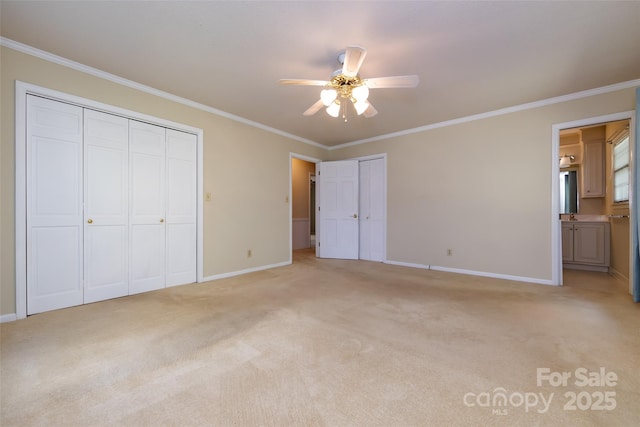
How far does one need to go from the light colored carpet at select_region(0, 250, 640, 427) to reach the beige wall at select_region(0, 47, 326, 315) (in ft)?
3.27

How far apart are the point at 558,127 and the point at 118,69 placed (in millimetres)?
5489

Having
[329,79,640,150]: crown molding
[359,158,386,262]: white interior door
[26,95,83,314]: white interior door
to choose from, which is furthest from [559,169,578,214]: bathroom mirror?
[26,95,83,314]: white interior door

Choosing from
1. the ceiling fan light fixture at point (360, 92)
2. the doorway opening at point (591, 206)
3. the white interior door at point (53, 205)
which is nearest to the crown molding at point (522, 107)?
the doorway opening at point (591, 206)

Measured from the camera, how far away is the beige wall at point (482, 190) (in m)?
3.75

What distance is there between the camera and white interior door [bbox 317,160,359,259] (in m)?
5.71

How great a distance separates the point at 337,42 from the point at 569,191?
18.6ft

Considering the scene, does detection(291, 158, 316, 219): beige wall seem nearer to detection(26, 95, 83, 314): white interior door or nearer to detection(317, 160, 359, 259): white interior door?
detection(317, 160, 359, 259): white interior door

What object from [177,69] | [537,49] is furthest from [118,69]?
[537,49]

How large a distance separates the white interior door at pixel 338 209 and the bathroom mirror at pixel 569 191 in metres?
4.10

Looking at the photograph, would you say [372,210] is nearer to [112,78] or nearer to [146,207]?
[146,207]

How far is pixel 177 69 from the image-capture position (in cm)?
288

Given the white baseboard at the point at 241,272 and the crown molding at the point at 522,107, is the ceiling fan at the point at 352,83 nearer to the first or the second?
the crown molding at the point at 522,107

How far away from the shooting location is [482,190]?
14.0 ft

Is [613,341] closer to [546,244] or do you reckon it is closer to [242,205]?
[546,244]
